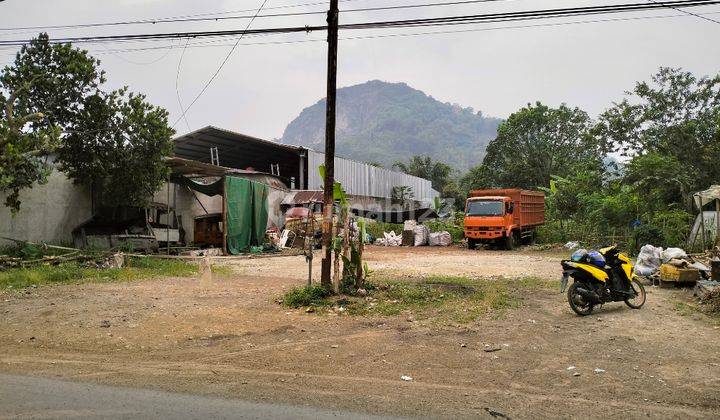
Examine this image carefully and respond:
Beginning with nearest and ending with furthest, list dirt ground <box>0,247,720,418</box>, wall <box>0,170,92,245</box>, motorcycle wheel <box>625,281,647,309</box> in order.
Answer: dirt ground <box>0,247,720,418</box> < motorcycle wheel <box>625,281,647,309</box> < wall <box>0,170,92,245</box>

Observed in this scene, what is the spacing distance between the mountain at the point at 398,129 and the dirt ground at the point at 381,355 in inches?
3833

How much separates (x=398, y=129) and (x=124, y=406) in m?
143

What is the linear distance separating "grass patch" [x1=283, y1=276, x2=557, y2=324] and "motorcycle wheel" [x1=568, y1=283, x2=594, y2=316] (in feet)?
3.06

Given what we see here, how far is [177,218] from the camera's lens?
21.0 meters

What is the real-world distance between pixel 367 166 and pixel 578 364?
Result: 31280mm

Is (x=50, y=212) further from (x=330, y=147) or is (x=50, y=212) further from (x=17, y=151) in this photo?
(x=330, y=147)

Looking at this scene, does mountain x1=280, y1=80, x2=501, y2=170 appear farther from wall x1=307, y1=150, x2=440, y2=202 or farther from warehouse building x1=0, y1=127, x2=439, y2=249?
warehouse building x1=0, y1=127, x2=439, y2=249

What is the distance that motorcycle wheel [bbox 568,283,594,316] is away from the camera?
7746 mm

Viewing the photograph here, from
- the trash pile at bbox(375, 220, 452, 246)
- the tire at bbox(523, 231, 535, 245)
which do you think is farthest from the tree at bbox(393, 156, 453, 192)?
the trash pile at bbox(375, 220, 452, 246)

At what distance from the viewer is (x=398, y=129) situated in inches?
5699

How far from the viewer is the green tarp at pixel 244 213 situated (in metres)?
18.8

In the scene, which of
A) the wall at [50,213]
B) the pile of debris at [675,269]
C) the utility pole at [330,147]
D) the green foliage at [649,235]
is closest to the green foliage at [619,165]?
the green foliage at [649,235]

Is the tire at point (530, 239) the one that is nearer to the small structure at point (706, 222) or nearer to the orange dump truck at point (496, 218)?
the orange dump truck at point (496, 218)

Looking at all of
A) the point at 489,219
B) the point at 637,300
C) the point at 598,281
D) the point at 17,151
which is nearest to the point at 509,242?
the point at 489,219
